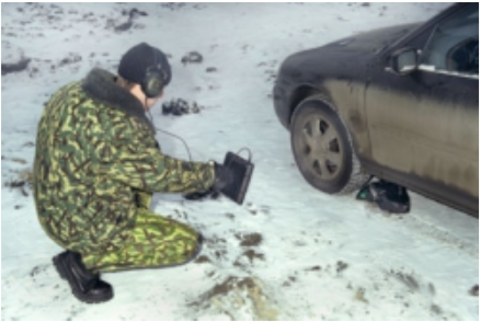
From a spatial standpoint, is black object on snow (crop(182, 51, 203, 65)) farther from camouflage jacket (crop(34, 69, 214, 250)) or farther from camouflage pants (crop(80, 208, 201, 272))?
camouflage jacket (crop(34, 69, 214, 250))

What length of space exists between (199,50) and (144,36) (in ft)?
3.81

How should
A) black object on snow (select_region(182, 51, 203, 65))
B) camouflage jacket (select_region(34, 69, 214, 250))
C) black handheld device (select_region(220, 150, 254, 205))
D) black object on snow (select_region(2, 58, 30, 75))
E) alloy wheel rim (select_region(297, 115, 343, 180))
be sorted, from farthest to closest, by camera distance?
black object on snow (select_region(182, 51, 203, 65)) < black object on snow (select_region(2, 58, 30, 75)) < alloy wheel rim (select_region(297, 115, 343, 180)) < black handheld device (select_region(220, 150, 254, 205)) < camouflage jacket (select_region(34, 69, 214, 250))

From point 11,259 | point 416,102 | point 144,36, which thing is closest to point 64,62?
point 144,36

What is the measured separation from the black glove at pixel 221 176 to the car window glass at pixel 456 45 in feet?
4.52

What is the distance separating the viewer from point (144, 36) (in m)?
9.27

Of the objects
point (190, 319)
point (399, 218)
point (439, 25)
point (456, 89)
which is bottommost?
point (190, 319)

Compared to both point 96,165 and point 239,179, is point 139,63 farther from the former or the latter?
point 239,179

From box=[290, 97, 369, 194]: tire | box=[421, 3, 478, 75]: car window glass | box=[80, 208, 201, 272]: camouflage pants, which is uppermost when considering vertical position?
box=[421, 3, 478, 75]: car window glass

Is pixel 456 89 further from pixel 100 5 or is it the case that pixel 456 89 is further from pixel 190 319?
pixel 100 5

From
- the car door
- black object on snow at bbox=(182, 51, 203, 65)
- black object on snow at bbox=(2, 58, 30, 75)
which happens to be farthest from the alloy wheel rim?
black object on snow at bbox=(2, 58, 30, 75)

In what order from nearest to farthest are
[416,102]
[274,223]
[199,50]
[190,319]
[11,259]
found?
[190,319] → [416,102] → [11,259] → [274,223] → [199,50]

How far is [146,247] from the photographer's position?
338 centimetres

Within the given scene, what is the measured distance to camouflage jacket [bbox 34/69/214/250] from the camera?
2.87 m

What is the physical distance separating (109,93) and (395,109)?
1812 mm
